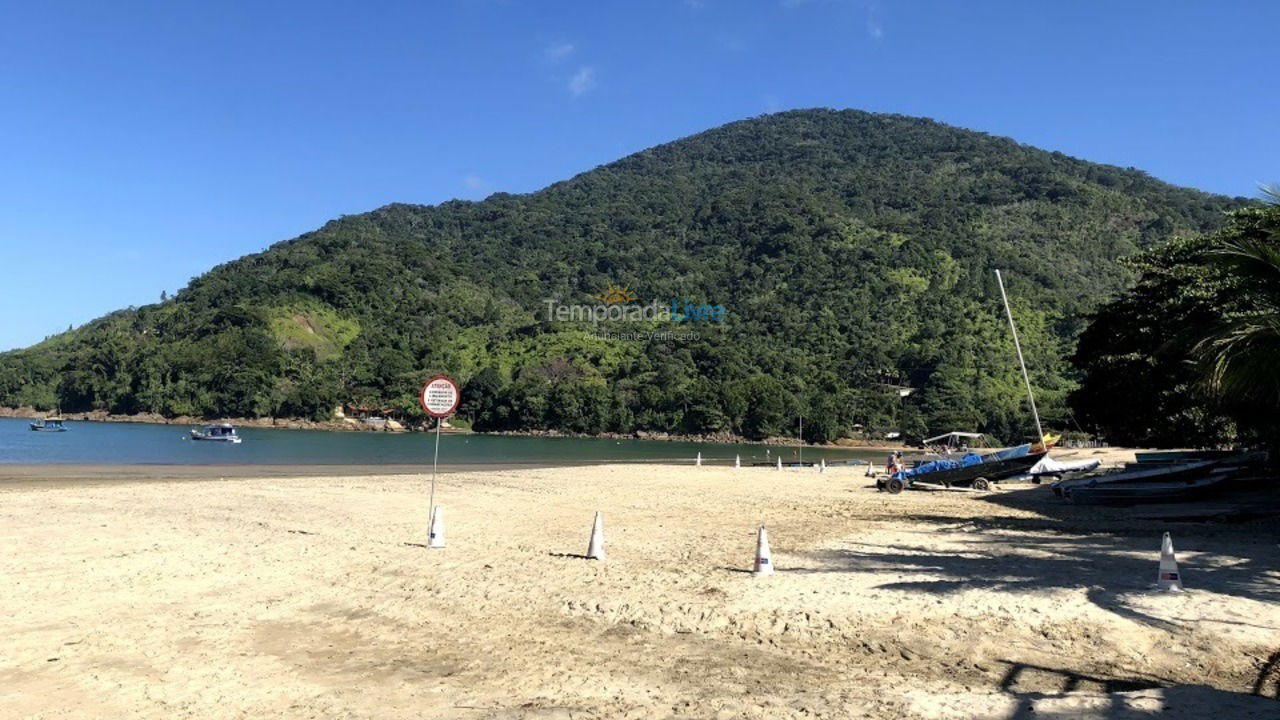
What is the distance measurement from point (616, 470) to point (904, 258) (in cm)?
15329

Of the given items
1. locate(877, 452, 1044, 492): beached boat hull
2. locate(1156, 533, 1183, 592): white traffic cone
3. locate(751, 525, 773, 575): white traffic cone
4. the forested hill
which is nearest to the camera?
locate(1156, 533, 1183, 592): white traffic cone

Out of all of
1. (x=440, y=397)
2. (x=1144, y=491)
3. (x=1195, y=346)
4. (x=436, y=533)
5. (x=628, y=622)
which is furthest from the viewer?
(x=1144, y=491)

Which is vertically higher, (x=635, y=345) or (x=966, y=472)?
(x=635, y=345)

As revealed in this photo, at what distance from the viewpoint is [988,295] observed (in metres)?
161

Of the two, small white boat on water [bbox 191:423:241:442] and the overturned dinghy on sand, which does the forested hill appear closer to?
small white boat on water [bbox 191:423:241:442]

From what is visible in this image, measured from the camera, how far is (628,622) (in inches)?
346

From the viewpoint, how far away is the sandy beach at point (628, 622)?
630 cm

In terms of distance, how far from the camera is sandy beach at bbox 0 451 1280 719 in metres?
6.30

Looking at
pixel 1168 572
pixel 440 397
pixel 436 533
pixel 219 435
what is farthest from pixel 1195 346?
pixel 219 435

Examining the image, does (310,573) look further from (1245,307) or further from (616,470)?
(616,470)

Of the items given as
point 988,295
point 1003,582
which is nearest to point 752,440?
point 988,295

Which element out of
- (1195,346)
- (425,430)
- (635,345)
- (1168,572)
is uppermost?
(635,345)

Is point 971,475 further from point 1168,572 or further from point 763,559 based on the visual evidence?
point 763,559

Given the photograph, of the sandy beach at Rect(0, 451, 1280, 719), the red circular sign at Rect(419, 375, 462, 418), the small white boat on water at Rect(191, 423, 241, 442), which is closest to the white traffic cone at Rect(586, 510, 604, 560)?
the sandy beach at Rect(0, 451, 1280, 719)
